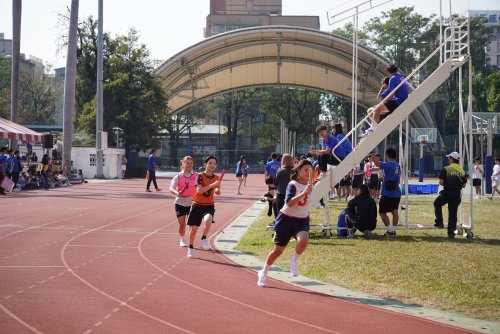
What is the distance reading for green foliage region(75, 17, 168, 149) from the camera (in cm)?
6247

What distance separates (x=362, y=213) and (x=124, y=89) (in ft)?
165

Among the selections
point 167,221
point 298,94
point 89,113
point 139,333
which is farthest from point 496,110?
point 139,333

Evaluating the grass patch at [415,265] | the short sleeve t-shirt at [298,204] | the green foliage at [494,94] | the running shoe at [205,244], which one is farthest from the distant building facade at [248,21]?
the short sleeve t-shirt at [298,204]

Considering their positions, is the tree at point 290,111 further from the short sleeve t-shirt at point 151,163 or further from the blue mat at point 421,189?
the short sleeve t-shirt at point 151,163

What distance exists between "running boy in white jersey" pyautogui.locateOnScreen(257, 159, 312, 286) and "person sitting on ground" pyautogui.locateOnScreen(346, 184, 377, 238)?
5313 mm

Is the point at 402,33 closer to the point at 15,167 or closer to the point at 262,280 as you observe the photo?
the point at 15,167

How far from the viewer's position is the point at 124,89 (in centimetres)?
6281

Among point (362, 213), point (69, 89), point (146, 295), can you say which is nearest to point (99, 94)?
point (69, 89)

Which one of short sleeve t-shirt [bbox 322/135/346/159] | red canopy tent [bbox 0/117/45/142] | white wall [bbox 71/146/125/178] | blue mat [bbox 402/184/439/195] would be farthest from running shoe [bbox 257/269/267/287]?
white wall [bbox 71/146/125/178]

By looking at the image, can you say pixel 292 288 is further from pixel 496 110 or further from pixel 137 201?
pixel 496 110

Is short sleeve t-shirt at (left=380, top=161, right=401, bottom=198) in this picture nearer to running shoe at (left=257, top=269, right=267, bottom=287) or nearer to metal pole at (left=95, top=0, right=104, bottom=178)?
running shoe at (left=257, top=269, right=267, bottom=287)

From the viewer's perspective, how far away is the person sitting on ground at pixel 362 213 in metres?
15.2

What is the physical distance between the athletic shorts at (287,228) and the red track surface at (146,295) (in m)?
0.68

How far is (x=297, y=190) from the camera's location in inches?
397
